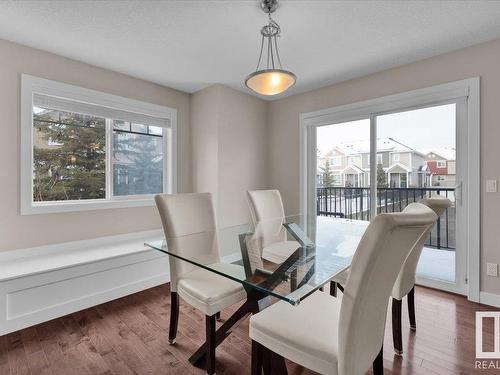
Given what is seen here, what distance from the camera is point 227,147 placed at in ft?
11.8

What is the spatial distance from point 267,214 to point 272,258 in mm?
1251

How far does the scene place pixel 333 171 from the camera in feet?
12.1

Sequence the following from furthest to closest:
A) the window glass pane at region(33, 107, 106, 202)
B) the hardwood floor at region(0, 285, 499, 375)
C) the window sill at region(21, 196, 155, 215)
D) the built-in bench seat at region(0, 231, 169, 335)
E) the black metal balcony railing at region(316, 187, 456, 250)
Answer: the black metal balcony railing at region(316, 187, 456, 250) → the window glass pane at region(33, 107, 106, 202) → the window sill at region(21, 196, 155, 215) → the built-in bench seat at region(0, 231, 169, 335) → the hardwood floor at region(0, 285, 499, 375)

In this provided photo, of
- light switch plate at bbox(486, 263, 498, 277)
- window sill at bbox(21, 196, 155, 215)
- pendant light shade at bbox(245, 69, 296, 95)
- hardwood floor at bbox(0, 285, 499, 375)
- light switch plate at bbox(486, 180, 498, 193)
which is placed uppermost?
pendant light shade at bbox(245, 69, 296, 95)

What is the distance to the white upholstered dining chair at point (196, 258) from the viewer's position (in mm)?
1595

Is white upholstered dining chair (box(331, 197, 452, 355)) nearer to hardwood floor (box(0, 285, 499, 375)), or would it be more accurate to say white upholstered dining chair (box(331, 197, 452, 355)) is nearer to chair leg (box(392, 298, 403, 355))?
chair leg (box(392, 298, 403, 355))

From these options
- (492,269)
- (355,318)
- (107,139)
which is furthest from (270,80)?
(492,269)

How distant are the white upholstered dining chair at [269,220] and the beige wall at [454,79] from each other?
0.90 metres

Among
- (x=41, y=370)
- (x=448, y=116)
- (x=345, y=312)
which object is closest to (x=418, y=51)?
(x=448, y=116)

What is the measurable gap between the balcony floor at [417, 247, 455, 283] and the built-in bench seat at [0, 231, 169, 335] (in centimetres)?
290

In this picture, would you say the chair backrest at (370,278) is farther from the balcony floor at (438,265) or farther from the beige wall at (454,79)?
the balcony floor at (438,265)

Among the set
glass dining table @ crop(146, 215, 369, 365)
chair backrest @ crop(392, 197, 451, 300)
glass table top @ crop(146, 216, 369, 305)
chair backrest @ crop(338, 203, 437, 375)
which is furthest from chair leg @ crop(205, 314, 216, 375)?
chair backrest @ crop(392, 197, 451, 300)

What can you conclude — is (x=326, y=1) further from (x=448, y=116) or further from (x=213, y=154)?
(x=213, y=154)

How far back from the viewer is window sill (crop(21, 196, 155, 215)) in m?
2.56
